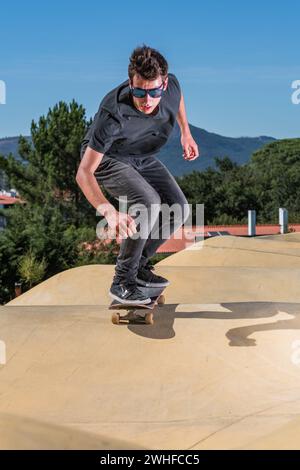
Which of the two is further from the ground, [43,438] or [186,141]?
[186,141]

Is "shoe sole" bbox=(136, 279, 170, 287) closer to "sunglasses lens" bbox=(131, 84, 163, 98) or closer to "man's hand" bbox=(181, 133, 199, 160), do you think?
"man's hand" bbox=(181, 133, 199, 160)

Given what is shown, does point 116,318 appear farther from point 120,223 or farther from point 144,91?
point 144,91

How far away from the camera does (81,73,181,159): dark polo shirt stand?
7.80 metres

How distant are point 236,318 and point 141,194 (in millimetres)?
3473

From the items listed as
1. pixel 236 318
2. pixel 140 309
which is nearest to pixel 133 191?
pixel 140 309

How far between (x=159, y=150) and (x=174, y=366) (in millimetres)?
2878

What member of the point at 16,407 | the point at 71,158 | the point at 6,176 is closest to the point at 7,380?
the point at 16,407

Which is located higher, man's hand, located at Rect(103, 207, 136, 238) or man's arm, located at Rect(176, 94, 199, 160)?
man's arm, located at Rect(176, 94, 199, 160)

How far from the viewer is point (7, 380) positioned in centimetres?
914

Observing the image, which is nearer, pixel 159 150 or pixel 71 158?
pixel 159 150

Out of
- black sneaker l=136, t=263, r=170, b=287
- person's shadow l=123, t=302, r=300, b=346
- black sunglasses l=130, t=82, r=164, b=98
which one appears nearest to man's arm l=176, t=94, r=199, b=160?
black sunglasses l=130, t=82, r=164, b=98

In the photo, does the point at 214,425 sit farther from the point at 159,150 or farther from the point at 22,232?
the point at 22,232

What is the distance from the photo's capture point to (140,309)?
934cm

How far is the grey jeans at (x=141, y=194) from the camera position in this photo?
789cm
